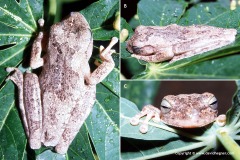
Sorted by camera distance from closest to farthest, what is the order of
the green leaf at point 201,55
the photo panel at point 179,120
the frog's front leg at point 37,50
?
the green leaf at point 201,55 → the photo panel at point 179,120 → the frog's front leg at point 37,50

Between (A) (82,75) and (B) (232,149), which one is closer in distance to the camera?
(B) (232,149)

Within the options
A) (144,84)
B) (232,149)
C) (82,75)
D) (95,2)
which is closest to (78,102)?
(82,75)

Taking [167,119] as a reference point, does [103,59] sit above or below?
above

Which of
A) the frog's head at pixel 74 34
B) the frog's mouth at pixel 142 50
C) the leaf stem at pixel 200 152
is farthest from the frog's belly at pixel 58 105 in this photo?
the leaf stem at pixel 200 152

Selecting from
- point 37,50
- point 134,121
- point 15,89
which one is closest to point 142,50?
point 134,121

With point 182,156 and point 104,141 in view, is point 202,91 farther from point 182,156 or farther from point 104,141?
point 104,141

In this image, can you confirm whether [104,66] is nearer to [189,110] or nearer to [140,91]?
[140,91]

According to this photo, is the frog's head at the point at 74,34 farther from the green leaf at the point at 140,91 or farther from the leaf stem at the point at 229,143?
the leaf stem at the point at 229,143

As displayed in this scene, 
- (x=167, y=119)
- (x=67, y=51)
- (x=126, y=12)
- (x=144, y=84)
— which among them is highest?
(x=126, y=12)
